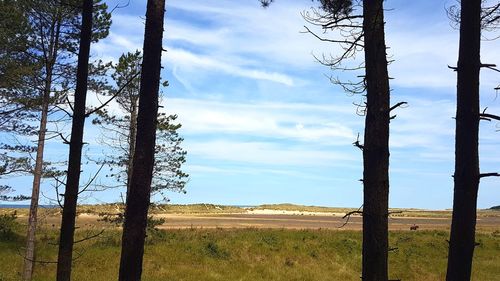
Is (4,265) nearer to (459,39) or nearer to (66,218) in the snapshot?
(66,218)

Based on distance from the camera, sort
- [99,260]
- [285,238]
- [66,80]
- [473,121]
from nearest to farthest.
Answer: [473,121] < [66,80] < [99,260] < [285,238]

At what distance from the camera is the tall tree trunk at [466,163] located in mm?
4910

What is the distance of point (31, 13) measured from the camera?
18.3 m

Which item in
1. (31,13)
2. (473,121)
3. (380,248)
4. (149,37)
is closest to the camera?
(473,121)

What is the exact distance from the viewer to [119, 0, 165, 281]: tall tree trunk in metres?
5.44

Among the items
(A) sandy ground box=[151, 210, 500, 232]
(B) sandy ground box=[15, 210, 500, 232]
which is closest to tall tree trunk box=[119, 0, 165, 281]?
(B) sandy ground box=[15, 210, 500, 232]

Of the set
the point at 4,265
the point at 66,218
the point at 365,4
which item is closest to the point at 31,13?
the point at 4,265

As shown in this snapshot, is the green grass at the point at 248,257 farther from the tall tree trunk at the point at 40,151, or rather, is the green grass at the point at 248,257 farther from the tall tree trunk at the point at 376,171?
the tall tree trunk at the point at 376,171

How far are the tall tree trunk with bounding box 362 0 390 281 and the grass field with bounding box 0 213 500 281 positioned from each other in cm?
1664

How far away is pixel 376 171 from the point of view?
529 cm

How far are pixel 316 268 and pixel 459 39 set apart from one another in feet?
66.7

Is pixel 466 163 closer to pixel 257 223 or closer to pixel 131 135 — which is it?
pixel 131 135

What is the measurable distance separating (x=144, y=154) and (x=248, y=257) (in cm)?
1985

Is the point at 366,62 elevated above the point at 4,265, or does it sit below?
above
